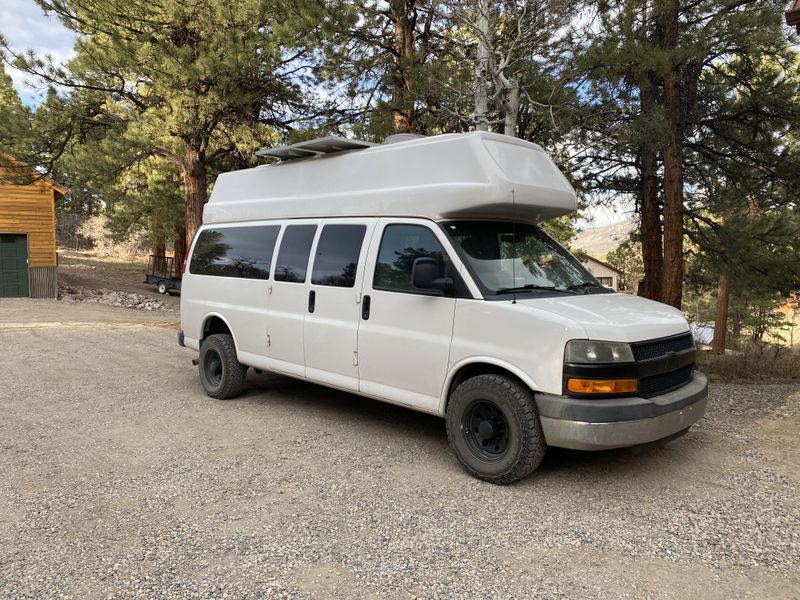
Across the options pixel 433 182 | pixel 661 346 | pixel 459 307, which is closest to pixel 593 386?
pixel 661 346

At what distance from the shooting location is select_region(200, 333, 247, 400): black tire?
6.86 m

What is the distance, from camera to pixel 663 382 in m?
4.42

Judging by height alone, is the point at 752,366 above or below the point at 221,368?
below

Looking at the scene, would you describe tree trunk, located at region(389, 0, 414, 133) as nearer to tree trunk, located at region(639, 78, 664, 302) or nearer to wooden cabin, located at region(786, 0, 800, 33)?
tree trunk, located at region(639, 78, 664, 302)

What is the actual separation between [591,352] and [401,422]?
2.62 m

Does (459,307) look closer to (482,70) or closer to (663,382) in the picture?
(663,382)

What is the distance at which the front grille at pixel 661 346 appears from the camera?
4152mm

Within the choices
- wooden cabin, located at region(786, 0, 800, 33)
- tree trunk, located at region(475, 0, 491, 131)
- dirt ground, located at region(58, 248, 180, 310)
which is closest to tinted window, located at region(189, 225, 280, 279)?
tree trunk, located at region(475, 0, 491, 131)

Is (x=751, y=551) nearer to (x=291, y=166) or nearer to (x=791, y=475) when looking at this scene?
(x=791, y=475)

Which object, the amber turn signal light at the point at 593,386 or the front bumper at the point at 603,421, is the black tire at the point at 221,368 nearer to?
the front bumper at the point at 603,421

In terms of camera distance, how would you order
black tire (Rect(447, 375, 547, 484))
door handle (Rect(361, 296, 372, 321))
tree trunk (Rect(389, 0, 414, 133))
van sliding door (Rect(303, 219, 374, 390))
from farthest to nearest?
tree trunk (Rect(389, 0, 414, 133))
van sliding door (Rect(303, 219, 374, 390))
door handle (Rect(361, 296, 372, 321))
black tire (Rect(447, 375, 547, 484))

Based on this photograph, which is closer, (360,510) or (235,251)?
(360,510)

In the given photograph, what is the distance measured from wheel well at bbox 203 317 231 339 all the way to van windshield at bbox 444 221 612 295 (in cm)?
361

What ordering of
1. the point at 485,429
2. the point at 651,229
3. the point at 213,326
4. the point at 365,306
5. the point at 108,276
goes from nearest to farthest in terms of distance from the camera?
the point at 485,429
the point at 365,306
the point at 213,326
the point at 651,229
the point at 108,276
